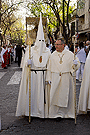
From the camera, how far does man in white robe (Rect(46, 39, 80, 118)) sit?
20.9 ft

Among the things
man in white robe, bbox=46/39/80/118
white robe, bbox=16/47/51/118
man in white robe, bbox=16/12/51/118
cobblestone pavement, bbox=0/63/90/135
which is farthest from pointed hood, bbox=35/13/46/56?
cobblestone pavement, bbox=0/63/90/135

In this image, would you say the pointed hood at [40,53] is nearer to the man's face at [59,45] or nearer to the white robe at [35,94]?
the white robe at [35,94]

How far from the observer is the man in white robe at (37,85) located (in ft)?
21.3

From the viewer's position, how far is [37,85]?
259 inches

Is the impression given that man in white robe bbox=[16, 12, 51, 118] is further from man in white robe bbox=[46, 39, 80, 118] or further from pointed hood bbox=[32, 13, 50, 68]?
man in white robe bbox=[46, 39, 80, 118]

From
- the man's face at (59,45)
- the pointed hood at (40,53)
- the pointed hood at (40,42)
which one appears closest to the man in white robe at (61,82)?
the man's face at (59,45)

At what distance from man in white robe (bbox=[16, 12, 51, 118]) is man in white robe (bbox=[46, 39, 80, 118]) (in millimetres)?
180

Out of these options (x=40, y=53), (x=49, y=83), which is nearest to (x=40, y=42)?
(x=40, y=53)

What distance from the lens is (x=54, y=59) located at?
6434mm

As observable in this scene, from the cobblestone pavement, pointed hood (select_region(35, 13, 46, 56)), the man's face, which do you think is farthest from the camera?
pointed hood (select_region(35, 13, 46, 56))

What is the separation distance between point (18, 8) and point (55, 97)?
1123 inches

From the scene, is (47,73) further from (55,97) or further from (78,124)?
(78,124)

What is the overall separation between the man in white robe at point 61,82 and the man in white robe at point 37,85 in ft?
0.59

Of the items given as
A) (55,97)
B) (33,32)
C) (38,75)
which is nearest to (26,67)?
(38,75)
